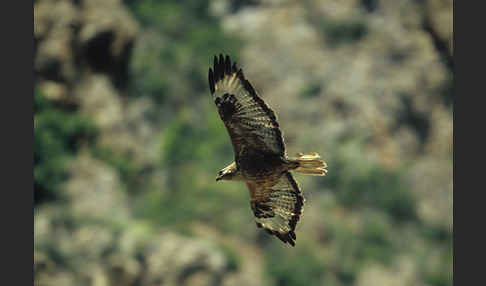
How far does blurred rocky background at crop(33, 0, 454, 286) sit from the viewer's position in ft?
41.2

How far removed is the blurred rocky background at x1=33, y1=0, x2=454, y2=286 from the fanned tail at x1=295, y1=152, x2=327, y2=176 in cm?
675

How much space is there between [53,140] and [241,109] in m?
9.96

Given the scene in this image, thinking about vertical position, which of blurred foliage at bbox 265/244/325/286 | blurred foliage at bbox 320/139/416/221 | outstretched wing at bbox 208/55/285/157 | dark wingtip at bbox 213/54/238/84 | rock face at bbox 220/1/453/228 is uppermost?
rock face at bbox 220/1/453/228

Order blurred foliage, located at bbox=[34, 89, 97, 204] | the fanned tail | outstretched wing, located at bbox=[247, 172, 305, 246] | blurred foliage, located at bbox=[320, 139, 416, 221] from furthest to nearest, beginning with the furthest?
blurred foliage, located at bbox=[320, 139, 416, 221] < blurred foliage, located at bbox=[34, 89, 97, 204] < outstretched wing, located at bbox=[247, 172, 305, 246] < the fanned tail

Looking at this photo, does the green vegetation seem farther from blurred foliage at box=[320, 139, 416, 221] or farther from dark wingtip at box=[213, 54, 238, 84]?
dark wingtip at box=[213, 54, 238, 84]

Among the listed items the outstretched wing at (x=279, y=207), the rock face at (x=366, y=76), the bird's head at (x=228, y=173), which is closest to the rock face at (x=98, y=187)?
the rock face at (x=366, y=76)

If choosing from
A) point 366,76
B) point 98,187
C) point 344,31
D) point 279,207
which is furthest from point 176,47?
point 279,207

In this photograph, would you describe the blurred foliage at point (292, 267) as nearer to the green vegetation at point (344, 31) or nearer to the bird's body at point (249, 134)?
the green vegetation at point (344, 31)

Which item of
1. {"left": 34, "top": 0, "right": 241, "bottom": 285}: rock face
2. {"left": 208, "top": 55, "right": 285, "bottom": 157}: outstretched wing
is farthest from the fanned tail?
{"left": 34, "top": 0, "right": 241, "bottom": 285}: rock face

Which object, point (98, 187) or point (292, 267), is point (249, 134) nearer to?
point (98, 187)

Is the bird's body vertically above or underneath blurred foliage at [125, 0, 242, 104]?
underneath

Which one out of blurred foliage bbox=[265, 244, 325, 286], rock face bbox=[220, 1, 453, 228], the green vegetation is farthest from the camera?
the green vegetation

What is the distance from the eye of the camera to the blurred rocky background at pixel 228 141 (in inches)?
495

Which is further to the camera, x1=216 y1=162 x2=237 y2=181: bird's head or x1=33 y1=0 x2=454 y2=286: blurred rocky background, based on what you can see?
x1=33 y1=0 x2=454 y2=286: blurred rocky background
